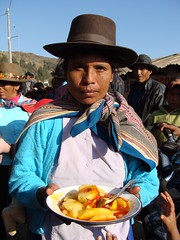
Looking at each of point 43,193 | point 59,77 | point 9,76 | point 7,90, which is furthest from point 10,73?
point 43,193

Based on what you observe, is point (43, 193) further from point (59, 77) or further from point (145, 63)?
point (145, 63)

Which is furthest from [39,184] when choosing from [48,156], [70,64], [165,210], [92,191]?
[165,210]

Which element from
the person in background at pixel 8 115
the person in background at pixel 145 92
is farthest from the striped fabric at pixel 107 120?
the person in background at pixel 145 92

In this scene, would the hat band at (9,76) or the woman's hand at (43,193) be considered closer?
the woman's hand at (43,193)

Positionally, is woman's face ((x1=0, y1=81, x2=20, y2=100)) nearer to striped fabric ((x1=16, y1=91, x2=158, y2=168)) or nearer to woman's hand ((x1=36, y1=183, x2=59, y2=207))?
striped fabric ((x1=16, y1=91, x2=158, y2=168))

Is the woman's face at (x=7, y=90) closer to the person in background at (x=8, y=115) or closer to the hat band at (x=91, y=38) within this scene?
the person in background at (x=8, y=115)

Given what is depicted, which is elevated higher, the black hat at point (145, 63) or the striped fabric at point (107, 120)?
the black hat at point (145, 63)

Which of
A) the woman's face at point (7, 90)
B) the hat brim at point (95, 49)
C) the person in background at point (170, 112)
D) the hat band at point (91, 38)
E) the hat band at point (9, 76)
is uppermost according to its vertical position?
the hat band at point (91, 38)

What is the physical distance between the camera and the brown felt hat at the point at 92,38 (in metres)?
1.58

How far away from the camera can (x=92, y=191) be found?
1382 millimetres

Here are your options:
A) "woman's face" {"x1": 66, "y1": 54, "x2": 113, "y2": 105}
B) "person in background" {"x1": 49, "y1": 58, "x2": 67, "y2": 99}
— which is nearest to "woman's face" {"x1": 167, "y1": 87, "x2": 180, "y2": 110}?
"person in background" {"x1": 49, "y1": 58, "x2": 67, "y2": 99}

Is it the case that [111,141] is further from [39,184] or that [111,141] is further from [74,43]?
[74,43]

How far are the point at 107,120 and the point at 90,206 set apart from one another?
0.52 meters

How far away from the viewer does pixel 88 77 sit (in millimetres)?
1570
